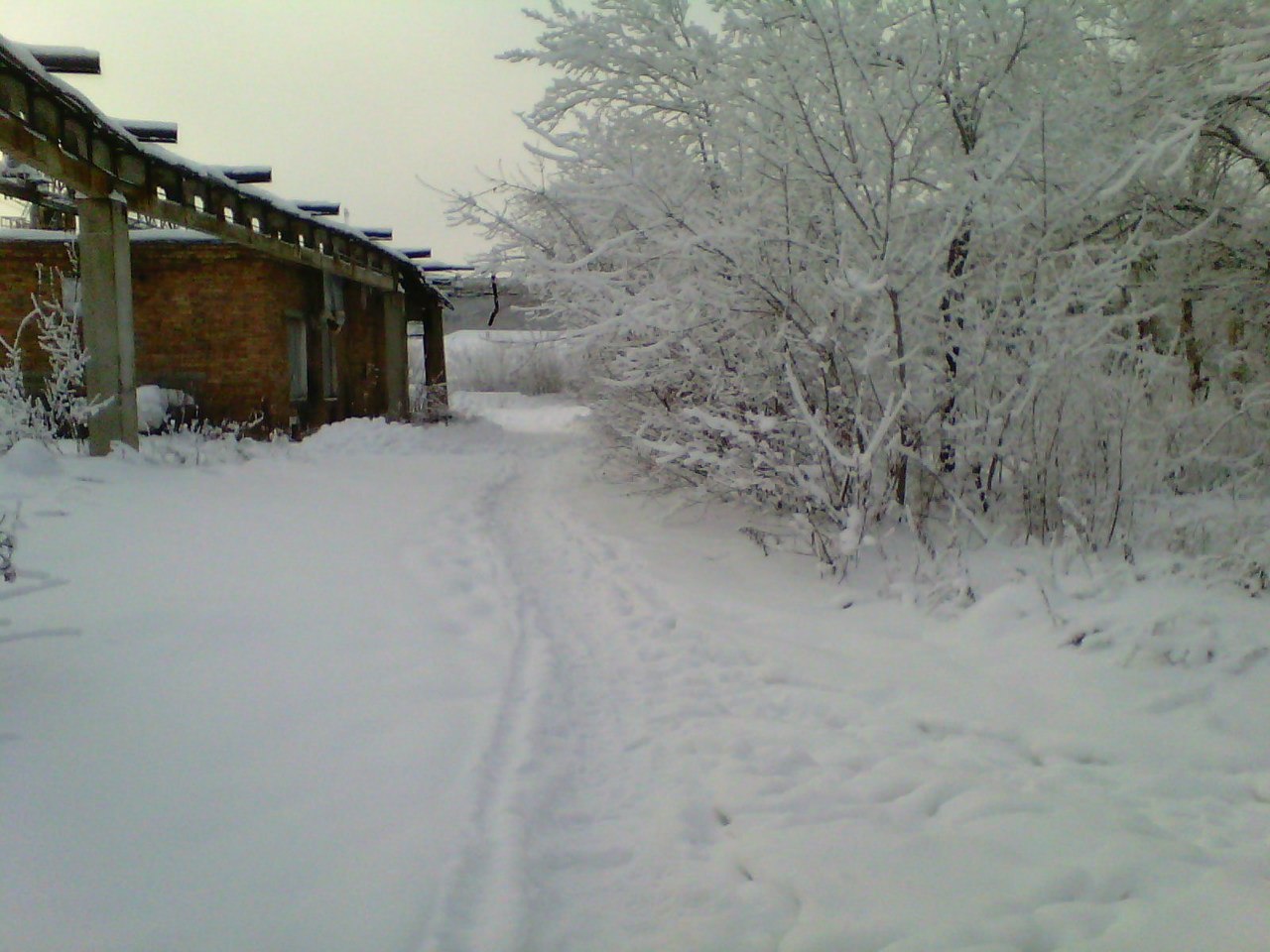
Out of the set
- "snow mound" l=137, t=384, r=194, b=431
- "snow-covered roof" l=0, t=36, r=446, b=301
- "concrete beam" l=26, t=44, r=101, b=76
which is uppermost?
"concrete beam" l=26, t=44, r=101, b=76

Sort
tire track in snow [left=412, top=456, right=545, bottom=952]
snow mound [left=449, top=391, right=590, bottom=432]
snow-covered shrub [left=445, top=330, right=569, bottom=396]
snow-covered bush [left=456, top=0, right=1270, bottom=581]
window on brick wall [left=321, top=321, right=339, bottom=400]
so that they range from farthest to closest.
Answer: snow-covered shrub [left=445, top=330, right=569, bottom=396]
snow mound [left=449, top=391, right=590, bottom=432]
window on brick wall [left=321, top=321, right=339, bottom=400]
snow-covered bush [left=456, top=0, right=1270, bottom=581]
tire track in snow [left=412, top=456, right=545, bottom=952]

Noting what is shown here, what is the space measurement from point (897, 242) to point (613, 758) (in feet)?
11.7

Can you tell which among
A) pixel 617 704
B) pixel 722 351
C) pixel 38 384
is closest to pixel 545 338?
pixel 722 351

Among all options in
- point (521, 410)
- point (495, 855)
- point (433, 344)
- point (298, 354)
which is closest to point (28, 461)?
point (495, 855)

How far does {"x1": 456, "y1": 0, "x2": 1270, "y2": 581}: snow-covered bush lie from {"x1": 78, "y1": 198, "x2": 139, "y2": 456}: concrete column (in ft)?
16.7

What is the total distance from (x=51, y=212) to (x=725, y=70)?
54.3 ft

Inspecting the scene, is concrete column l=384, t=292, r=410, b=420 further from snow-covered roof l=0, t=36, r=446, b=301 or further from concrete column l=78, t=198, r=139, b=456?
concrete column l=78, t=198, r=139, b=456

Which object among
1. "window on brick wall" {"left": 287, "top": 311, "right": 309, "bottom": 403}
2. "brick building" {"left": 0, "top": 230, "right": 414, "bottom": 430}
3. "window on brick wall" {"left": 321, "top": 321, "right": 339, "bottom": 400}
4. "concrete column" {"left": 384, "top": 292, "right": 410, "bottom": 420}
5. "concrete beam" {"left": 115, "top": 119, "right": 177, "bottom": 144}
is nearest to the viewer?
"concrete beam" {"left": 115, "top": 119, "right": 177, "bottom": 144}

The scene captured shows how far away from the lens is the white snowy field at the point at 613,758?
2051mm

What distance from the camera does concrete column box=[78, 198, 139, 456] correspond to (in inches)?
343

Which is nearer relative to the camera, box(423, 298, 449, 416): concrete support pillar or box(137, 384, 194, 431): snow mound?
box(137, 384, 194, 431): snow mound

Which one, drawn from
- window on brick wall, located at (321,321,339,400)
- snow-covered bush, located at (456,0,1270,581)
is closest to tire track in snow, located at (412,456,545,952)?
snow-covered bush, located at (456,0,1270,581)

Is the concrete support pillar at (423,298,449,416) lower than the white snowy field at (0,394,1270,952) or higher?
higher

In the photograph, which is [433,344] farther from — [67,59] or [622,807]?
[622,807]
